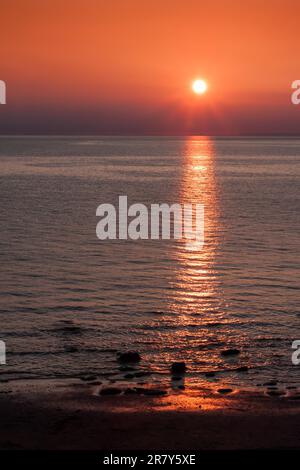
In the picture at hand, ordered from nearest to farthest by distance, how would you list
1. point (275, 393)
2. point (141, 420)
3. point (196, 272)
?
point (141, 420) → point (275, 393) → point (196, 272)

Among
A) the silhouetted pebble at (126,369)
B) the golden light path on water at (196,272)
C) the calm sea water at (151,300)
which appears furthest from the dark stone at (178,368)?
the golden light path on water at (196,272)

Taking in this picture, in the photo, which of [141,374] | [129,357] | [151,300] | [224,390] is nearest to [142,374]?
[141,374]

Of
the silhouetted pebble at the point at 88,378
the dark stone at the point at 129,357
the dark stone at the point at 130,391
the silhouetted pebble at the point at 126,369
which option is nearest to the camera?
the dark stone at the point at 130,391

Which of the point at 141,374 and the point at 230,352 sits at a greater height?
the point at 230,352

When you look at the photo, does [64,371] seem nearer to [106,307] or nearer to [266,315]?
[106,307]

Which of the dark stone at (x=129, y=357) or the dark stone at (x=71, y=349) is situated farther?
the dark stone at (x=71, y=349)

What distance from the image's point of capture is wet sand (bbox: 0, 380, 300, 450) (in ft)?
60.7

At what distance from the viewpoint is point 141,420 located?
66.0 ft

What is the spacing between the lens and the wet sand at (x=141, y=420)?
18.5m

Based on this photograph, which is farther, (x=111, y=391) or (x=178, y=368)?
(x=178, y=368)

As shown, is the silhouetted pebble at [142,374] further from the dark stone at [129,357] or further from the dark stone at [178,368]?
the dark stone at [129,357]

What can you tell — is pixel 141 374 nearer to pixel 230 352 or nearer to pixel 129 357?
pixel 129 357

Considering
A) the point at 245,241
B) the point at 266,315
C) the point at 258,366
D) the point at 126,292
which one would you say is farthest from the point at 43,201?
the point at 258,366
